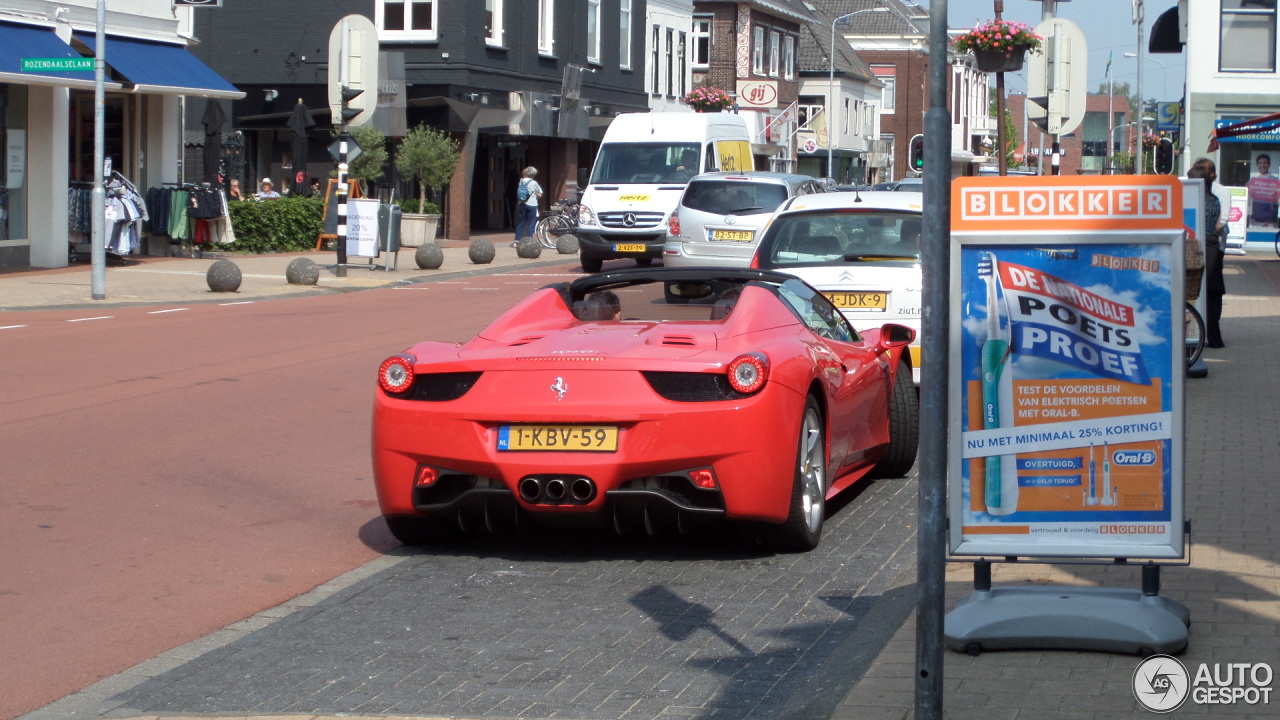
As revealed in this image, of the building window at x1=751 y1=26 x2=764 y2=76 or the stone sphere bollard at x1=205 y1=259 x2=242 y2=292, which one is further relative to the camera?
the building window at x1=751 y1=26 x2=764 y2=76

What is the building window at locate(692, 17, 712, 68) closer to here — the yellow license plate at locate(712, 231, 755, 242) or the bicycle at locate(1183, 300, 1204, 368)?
the yellow license plate at locate(712, 231, 755, 242)

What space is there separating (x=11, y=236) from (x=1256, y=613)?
863 inches

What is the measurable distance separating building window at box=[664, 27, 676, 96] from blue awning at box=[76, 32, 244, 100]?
27278mm

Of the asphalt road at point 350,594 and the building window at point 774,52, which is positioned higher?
the building window at point 774,52

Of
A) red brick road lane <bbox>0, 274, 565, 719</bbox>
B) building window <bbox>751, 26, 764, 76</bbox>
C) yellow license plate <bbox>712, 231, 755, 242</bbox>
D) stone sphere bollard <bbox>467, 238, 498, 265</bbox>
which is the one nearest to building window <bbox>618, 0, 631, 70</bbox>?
building window <bbox>751, 26, 764, 76</bbox>

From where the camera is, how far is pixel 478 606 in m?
6.35

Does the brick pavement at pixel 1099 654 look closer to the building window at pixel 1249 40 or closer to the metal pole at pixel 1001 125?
the metal pole at pixel 1001 125

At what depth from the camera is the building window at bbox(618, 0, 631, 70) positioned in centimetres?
4825

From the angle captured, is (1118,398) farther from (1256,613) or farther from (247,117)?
(247,117)

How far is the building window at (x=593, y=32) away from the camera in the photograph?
45.8m

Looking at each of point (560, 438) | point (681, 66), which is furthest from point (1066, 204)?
point (681, 66)

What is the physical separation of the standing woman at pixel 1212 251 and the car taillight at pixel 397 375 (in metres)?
9.87

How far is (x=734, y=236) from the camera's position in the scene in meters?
22.0

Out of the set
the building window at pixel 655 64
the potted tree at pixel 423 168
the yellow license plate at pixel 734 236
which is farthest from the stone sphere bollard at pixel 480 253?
the building window at pixel 655 64
